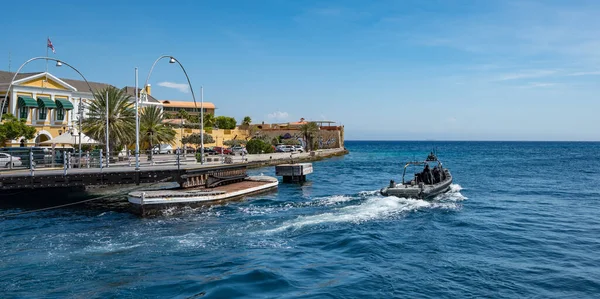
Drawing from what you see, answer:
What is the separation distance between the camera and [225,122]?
10806cm

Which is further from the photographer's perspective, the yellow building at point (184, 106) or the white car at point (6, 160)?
the yellow building at point (184, 106)

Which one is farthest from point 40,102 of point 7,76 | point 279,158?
point 279,158

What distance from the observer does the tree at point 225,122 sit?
352 ft

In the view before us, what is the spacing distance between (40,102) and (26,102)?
68.2 inches

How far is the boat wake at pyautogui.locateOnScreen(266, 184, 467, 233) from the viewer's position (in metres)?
23.5

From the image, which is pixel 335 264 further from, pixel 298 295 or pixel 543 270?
pixel 543 270

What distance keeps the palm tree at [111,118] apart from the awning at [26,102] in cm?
950

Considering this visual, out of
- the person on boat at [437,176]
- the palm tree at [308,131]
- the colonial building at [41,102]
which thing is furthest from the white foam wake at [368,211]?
the palm tree at [308,131]

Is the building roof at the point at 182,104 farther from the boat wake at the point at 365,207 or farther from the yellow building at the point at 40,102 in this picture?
the boat wake at the point at 365,207

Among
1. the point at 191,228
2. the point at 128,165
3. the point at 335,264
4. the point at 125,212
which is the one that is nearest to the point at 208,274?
the point at 335,264

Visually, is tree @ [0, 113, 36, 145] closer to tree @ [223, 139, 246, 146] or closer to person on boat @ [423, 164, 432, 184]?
person on boat @ [423, 164, 432, 184]

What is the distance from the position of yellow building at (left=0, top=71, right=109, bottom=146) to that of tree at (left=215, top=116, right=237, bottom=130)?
176 feet

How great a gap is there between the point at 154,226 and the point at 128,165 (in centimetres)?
1155

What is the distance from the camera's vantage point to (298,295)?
13.3m
